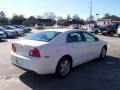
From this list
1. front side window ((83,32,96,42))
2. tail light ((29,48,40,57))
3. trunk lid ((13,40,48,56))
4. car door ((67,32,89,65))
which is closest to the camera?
tail light ((29,48,40,57))

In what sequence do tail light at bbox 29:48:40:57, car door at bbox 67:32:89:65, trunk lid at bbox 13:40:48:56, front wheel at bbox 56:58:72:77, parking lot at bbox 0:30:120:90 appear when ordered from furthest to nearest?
car door at bbox 67:32:89:65, front wheel at bbox 56:58:72:77, trunk lid at bbox 13:40:48:56, tail light at bbox 29:48:40:57, parking lot at bbox 0:30:120:90

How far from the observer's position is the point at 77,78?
20.3 ft

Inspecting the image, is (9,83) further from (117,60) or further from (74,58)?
(117,60)

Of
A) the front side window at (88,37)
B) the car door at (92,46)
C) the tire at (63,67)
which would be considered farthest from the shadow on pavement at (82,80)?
the front side window at (88,37)

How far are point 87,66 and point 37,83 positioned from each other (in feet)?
8.85

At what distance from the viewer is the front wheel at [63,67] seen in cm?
605

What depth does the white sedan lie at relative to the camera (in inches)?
219

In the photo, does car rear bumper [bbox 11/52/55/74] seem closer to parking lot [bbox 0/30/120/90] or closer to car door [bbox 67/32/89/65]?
parking lot [bbox 0/30/120/90]

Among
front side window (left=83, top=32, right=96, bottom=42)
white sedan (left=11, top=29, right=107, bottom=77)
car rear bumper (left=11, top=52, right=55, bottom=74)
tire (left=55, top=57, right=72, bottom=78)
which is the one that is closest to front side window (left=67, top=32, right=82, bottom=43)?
white sedan (left=11, top=29, right=107, bottom=77)

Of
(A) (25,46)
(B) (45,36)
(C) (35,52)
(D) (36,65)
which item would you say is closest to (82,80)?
(D) (36,65)

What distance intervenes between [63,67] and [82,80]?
0.73 m

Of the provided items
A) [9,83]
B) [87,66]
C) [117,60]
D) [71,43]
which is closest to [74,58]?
[71,43]

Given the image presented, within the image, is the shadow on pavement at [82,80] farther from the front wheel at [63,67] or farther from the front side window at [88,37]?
the front side window at [88,37]

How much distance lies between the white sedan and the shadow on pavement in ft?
1.05
